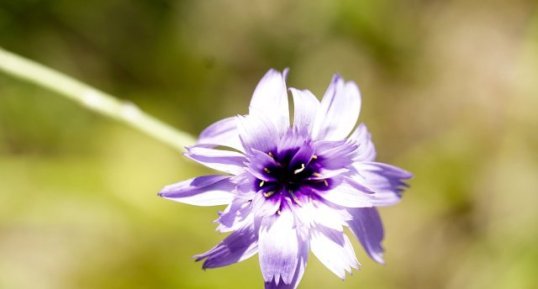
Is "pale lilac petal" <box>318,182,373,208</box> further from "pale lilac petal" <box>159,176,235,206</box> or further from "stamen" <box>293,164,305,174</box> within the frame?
"pale lilac petal" <box>159,176,235,206</box>

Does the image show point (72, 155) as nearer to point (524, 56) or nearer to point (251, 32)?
point (251, 32)

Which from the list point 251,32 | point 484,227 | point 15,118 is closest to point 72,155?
point 15,118

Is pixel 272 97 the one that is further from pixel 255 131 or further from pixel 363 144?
pixel 363 144

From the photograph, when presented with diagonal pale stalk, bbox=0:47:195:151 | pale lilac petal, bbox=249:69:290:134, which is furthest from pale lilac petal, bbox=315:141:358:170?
diagonal pale stalk, bbox=0:47:195:151

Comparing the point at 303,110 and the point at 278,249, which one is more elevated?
the point at 303,110

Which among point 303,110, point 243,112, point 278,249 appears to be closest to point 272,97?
point 303,110

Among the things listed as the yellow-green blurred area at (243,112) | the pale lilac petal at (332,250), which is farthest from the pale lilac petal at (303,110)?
the yellow-green blurred area at (243,112)
